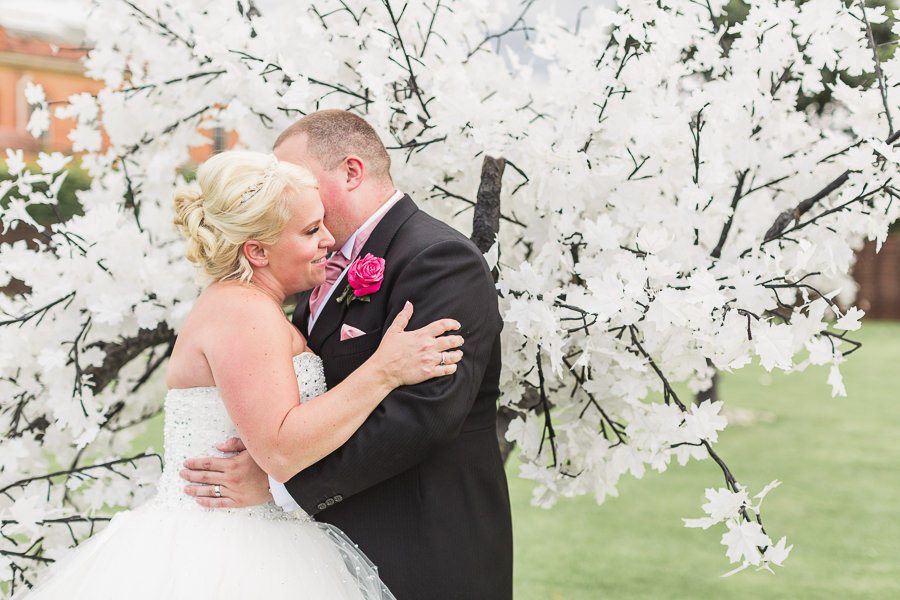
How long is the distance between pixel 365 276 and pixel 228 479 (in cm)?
73

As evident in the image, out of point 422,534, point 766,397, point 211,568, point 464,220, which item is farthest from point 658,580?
point 766,397

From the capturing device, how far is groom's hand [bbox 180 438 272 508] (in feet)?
8.10

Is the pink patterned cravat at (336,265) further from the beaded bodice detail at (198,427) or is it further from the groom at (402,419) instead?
the beaded bodice detail at (198,427)

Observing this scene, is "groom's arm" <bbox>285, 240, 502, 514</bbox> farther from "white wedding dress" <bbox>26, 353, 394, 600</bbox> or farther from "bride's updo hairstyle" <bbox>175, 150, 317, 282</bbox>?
"bride's updo hairstyle" <bbox>175, 150, 317, 282</bbox>

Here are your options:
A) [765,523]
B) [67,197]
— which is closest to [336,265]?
[765,523]

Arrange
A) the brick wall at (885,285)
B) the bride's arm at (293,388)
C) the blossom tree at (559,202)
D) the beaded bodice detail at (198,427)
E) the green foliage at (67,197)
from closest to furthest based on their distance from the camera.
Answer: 1. the bride's arm at (293,388)
2. the beaded bodice detail at (198,427)
3. the blossom tree at (559,202)
4. the green foliage at (67,197)
5. the brick wall at (885,285)

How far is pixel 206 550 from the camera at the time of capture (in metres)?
2.40

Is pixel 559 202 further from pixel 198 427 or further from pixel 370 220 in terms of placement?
pixel 198 427

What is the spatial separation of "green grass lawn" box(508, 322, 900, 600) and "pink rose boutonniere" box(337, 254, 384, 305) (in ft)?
11.4

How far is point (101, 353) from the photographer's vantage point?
11.4 ft

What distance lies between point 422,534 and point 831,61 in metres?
2.35

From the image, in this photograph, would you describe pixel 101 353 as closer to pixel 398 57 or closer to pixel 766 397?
pixel 398 57

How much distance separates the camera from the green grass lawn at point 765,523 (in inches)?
217

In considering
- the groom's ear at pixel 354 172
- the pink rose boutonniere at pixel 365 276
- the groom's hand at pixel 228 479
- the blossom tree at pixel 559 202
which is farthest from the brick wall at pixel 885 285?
the groom's hand at pixel 228 479
